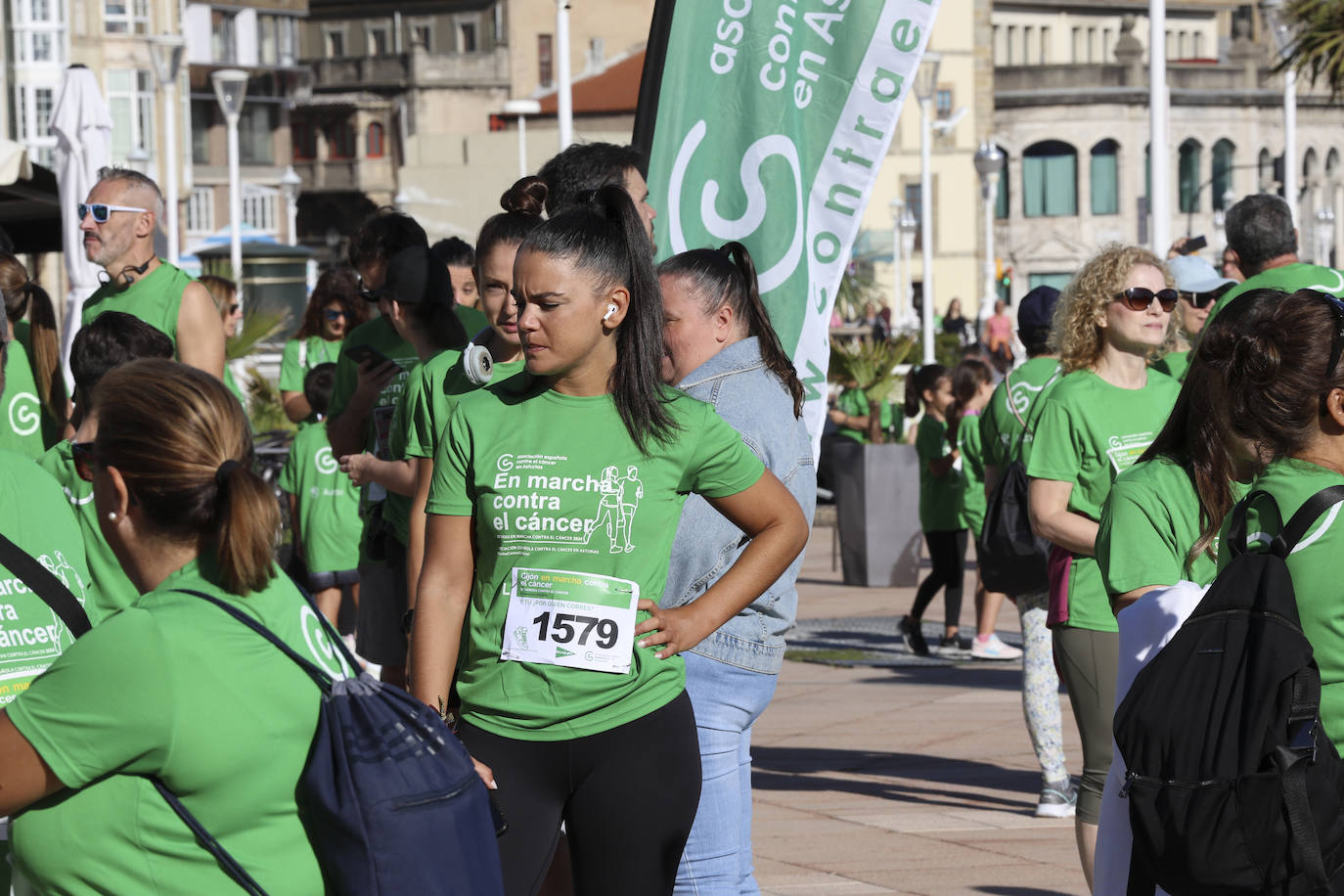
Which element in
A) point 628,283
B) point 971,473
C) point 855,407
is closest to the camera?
point 628,283

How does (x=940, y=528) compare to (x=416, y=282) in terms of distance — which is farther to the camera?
(x=940, y=528)

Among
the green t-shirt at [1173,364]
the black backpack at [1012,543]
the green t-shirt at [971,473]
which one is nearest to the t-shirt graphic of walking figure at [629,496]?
the black backpack at [1012,543]

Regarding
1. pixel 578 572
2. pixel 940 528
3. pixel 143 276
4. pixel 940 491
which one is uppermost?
pixel 143 276

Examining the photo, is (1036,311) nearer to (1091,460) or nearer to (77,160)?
(1091,460)

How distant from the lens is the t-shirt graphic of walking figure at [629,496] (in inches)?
148

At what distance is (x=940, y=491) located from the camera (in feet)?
42.1

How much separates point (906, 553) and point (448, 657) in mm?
12787

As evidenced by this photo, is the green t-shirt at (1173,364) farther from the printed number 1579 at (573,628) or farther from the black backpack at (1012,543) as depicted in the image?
the printed number 1579 at (573,628)

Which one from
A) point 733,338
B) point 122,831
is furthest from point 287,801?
point 733,338

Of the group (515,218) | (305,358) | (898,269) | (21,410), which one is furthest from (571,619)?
(898,269)

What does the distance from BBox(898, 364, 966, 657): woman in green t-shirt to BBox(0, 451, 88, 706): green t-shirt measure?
8.96 m

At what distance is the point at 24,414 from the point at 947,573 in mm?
7305

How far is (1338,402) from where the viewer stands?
3324 millimetres

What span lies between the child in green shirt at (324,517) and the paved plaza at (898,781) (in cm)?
203
